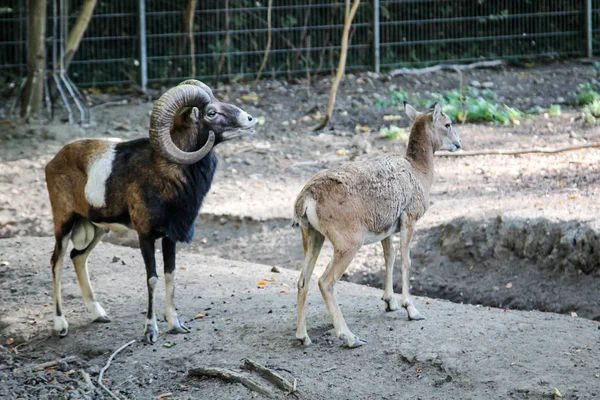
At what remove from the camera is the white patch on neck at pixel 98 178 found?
24.3 feet

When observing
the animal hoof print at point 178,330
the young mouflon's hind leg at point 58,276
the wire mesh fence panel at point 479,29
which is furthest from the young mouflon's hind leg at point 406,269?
the wire mesh fence panel at point 479,29

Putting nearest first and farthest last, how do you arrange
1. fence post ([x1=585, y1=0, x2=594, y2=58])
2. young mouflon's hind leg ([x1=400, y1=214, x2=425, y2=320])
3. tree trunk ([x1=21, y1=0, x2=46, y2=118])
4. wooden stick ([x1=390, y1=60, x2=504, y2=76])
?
young mouflon's hind leg ([x1=400, y1=214, x2=425, y2=320]) → tree trunk ([x1=21, y1=0, x2=46, y2=118]) → wooden stick ([x1=390, y1=60, x2=504, y2=76]) → fence post ([x1=585, y1=0, x2=594, y2=58])

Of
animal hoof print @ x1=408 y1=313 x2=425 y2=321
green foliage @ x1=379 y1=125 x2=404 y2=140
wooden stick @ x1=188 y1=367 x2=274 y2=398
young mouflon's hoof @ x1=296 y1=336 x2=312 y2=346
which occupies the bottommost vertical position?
wooden stick @ x1=188 y1=367 x2=274 y2=398

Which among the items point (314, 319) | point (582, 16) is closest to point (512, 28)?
point (582, 16)

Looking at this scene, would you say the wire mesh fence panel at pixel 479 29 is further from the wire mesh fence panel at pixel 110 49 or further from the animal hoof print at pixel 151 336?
the animal hoof print at pixel 151 336

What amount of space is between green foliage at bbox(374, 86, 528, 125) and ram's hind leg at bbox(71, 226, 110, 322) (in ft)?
24.9

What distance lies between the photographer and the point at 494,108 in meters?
14.5

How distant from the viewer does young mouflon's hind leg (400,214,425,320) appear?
725cm

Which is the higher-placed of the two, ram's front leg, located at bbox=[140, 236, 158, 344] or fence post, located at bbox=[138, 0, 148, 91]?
fence post, located at bbox=[138, 0, 148, 91]

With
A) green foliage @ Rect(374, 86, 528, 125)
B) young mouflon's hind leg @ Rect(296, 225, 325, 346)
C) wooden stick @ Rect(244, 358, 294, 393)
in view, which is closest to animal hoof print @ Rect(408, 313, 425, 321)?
young mouflon's hind leg @ Rect(296, 225, 325, 346)

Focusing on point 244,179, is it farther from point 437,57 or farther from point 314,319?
point 437,57

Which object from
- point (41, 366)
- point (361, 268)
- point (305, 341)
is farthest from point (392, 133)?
point (41, 366)

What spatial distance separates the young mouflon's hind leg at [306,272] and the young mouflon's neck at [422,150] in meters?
1.21

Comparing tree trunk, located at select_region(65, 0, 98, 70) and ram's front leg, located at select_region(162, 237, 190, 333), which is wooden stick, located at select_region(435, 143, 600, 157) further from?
tree trunk, located at select_region(65, 0, 98, 70)
